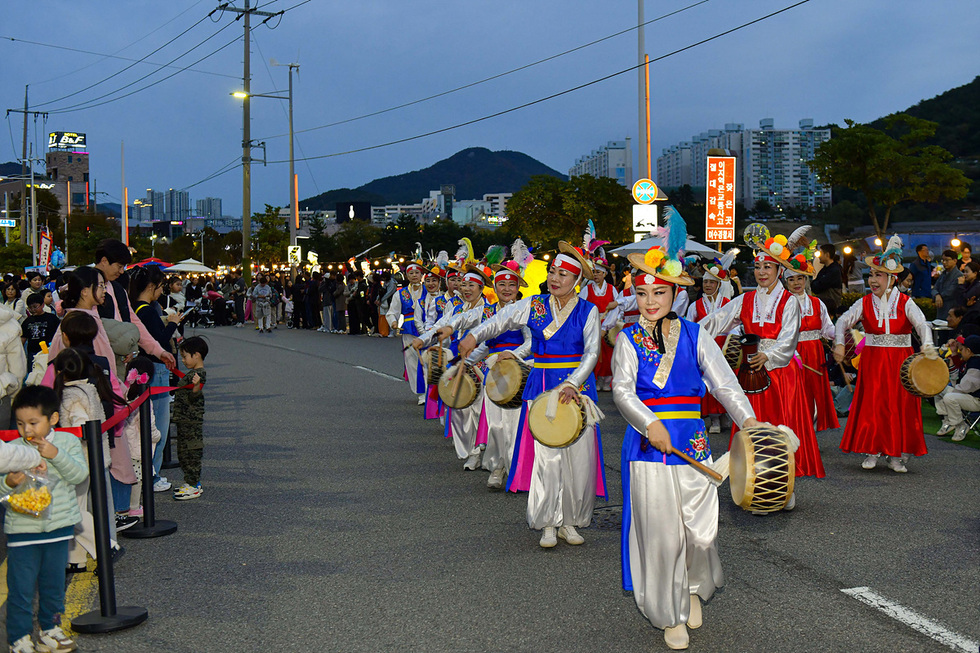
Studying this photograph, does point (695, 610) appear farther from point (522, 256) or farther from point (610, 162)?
point (610, 162)

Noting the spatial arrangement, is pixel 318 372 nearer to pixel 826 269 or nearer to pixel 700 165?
pixel 826 269

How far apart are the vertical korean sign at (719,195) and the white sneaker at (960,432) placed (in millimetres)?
21420

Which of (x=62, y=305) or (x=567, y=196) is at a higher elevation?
(x=567, y=196)

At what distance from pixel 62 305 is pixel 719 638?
489 cm

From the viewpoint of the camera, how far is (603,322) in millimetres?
12750

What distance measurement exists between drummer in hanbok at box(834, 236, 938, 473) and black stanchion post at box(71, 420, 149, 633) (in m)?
6.33

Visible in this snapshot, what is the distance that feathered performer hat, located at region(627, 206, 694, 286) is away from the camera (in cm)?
489

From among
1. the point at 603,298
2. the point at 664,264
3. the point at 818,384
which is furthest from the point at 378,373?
the point at 664,264

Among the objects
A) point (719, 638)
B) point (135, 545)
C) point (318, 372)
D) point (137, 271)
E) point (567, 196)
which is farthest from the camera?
point (567, 196)

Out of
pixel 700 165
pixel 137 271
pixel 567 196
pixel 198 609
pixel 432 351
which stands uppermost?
pixel 700 165

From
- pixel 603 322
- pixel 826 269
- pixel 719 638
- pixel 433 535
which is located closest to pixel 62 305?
pixel 433 535

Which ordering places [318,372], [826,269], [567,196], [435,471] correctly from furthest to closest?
1. [567,196]
2. [318,372]
3. [826,269]
4. [435,471]

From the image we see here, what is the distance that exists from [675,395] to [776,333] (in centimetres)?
344

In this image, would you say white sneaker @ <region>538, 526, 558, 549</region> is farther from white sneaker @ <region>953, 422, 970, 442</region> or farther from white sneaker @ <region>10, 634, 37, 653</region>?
white sneaker @ <region>953, 422, 970, 442</region>
